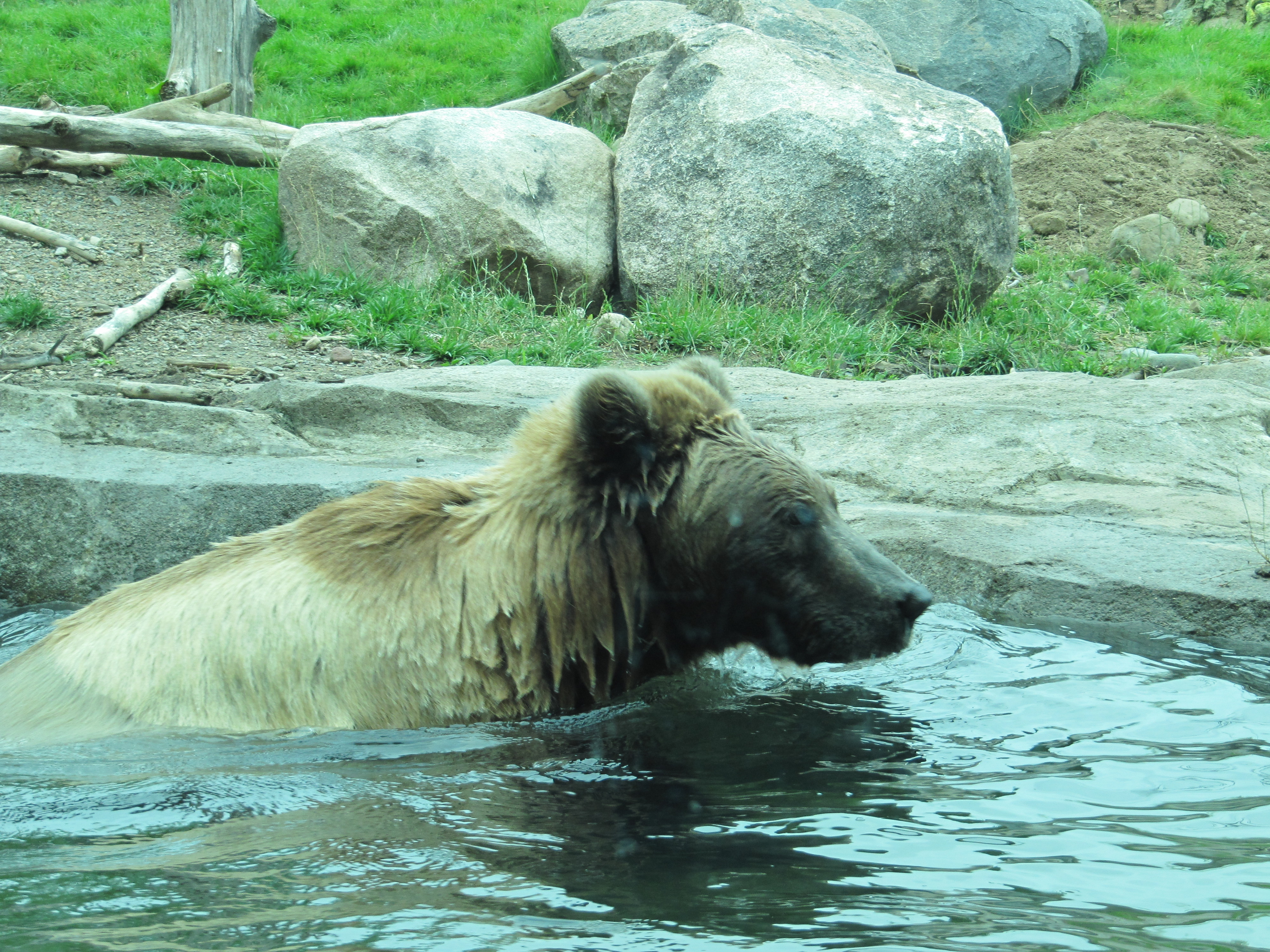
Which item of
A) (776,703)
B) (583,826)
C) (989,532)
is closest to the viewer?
(583,826)

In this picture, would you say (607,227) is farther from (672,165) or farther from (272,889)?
(272,889)

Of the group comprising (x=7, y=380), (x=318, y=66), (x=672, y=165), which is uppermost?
(x=318, y=66)

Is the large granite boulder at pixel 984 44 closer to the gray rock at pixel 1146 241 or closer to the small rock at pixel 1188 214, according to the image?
the small rock at pixel 1188 214

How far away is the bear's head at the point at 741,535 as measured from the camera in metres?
2.93

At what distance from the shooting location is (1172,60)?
1398 centimetres

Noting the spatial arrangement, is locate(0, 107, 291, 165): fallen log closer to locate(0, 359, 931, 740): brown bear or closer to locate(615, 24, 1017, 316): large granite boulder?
locate(615, 24, 1017, 316): large granite boulder

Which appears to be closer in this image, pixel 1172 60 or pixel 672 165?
pixel 672 165

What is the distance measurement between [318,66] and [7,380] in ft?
28.7

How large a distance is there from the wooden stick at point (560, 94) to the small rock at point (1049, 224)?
14.7 feet

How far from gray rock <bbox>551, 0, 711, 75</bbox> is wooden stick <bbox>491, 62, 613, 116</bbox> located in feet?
1.08

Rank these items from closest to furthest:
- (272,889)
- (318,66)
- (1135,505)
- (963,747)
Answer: (272,889)
(963,747)
(1135,505)
(318,66)

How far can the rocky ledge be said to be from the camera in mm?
3715

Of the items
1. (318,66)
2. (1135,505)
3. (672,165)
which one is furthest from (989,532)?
(318,66)

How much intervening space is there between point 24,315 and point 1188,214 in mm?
10255
